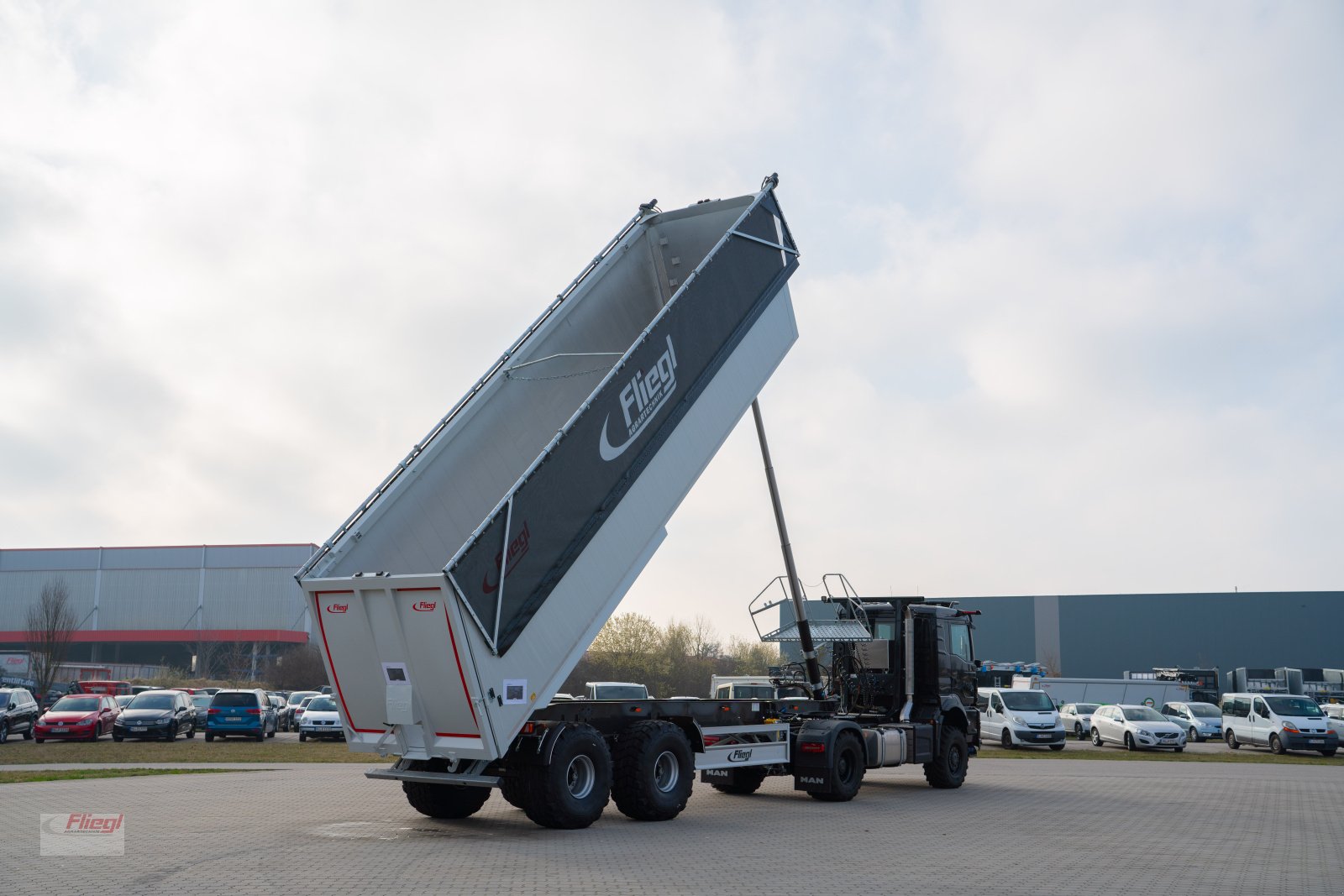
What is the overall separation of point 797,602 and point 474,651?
7.12m

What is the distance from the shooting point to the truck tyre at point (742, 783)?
1662 cm

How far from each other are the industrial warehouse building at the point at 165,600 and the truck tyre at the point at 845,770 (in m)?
60.6

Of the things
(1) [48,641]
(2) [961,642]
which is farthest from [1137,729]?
(1) [48,641]

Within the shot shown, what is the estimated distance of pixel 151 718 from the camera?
2980 cm

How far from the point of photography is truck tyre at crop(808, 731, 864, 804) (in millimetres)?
15828

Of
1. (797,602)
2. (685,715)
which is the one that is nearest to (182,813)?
(685,715)

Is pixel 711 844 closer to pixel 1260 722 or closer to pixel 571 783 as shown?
pixel 571 783

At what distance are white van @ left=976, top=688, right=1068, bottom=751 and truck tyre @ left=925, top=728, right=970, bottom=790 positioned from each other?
11907 mm

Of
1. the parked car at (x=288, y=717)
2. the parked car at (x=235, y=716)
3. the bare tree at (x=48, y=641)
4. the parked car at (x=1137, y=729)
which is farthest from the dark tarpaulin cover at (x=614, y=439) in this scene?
the bare tree at (x=48, y=641)

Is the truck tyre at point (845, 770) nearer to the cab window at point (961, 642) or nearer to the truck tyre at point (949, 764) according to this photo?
the truck tyre at point (949, 764)

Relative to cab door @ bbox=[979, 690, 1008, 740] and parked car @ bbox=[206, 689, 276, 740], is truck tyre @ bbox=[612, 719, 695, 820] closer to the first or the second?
cab door @ bbox=[979, 690, 1008, 740]

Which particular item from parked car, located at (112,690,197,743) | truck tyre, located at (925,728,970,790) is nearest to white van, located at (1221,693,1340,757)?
truck tyre, located at (925,728,970,790)

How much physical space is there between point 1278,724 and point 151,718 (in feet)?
96.9

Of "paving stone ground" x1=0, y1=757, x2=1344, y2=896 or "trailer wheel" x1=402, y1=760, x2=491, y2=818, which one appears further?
"trailer wheel" x1=402, y1=760, x2=491, y2=818
